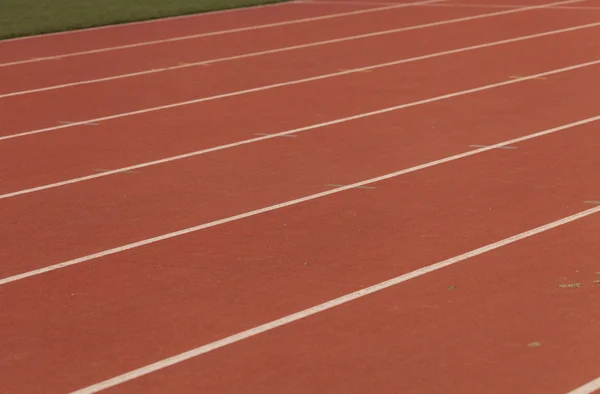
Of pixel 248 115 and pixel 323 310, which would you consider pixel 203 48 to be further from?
pixel 323 310

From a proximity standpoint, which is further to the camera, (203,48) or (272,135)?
(203,48)

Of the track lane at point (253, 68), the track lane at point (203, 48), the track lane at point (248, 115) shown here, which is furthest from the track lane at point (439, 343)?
the track lane at point (203, 48)

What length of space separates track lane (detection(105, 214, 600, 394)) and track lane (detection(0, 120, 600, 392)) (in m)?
0.26

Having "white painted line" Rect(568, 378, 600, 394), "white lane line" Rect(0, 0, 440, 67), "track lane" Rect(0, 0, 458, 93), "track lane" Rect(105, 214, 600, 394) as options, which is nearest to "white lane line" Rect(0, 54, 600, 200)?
"track lane" Rect(105, 214, 600, 394)

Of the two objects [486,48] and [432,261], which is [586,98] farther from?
[432,261]

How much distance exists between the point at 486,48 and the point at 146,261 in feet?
29.2

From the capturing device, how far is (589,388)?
4.77 meters

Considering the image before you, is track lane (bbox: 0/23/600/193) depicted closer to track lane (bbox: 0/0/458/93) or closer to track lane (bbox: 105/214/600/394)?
track lane (bbox: 0/0/458/93)

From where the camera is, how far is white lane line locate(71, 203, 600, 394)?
196 inches

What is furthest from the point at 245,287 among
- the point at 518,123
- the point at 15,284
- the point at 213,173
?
the point at 518,123

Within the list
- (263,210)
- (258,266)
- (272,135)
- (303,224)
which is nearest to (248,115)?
(272,135)

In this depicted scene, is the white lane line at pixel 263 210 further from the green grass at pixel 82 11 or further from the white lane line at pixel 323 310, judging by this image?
the green grass at pixel 82 11

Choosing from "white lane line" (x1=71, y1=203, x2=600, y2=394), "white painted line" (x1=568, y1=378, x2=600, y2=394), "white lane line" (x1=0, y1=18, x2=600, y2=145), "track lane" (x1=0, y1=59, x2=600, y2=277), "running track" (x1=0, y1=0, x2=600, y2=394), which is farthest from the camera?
"white lane line" (x1=0, y1=18, x2=600, y2=145)

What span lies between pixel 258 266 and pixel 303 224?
2.90ft
